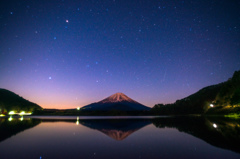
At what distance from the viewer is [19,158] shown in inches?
245

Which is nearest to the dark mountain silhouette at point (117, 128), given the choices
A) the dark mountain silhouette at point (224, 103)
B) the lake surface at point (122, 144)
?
the lake surface at point (122, 144)

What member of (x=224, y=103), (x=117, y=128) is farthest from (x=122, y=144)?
(x=224, y=103)

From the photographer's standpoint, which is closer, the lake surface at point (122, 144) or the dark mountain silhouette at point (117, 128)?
the lake surface at point (122, 144)

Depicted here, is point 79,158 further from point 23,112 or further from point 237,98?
point 23,112

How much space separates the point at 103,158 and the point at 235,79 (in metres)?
65.0

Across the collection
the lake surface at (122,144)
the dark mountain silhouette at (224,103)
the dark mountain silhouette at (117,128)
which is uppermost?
the dark mountain silhouette at (224,103)

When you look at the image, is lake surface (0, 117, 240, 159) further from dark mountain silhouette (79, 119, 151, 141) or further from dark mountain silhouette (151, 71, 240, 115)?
dark mountain silhouette (151, 71, 240, 115)

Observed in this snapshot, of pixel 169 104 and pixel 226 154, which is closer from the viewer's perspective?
pixel 226 154

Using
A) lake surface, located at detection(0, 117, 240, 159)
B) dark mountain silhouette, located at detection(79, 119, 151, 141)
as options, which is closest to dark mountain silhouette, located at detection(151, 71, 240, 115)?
dark mountain silhouette, located at detection(79, 119, 151, 141)

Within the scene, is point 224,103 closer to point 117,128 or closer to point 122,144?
point 117,128

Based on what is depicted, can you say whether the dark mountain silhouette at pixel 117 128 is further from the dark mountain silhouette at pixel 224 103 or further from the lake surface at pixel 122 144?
the dark mountain silhouette at pixel 224 103

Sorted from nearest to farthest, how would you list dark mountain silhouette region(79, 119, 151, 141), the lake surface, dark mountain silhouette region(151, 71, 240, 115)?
the lake surface < dark mountain silhouette region(79, 119, 151, 141) < dark mountain silhouette region(151, 71, 240, 115)

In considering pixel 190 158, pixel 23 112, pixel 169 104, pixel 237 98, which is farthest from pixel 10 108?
pixel 190 158

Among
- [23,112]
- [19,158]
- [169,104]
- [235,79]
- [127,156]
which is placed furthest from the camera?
[169,104]
